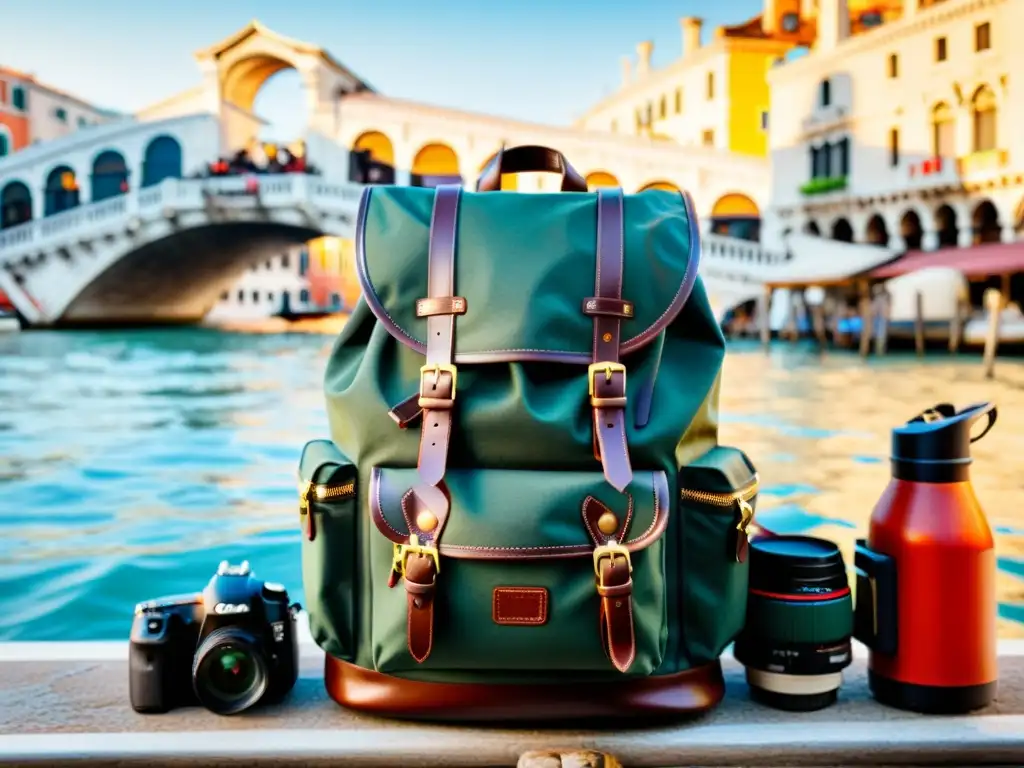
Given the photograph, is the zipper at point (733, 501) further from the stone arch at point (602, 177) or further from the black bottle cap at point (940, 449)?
the stone arch at point (602, 177)

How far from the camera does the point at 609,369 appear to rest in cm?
115

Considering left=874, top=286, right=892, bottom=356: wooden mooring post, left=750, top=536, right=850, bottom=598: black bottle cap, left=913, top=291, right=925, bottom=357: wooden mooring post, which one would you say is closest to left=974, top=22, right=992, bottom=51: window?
left=874, top=286, right=892, bottom=356: wooden mooring post

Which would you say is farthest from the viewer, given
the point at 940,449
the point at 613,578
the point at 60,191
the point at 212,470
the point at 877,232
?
the point at 60,191

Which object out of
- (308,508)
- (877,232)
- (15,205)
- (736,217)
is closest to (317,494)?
(308,508)

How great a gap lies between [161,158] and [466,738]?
26.1m

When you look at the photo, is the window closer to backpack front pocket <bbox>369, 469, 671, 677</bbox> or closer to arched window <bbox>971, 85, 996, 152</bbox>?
arched window <bbox>971, 85, 996, 152</bbox>

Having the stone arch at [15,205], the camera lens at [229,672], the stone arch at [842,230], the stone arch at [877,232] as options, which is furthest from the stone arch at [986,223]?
the stone arch at [15,205]

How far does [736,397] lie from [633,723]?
628cm

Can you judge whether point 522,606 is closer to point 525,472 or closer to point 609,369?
point 525,472

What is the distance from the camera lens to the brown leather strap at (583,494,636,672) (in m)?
1.12

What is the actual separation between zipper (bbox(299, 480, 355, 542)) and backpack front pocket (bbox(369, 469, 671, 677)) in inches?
2.3

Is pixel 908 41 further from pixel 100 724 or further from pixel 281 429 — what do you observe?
pixel 100 724

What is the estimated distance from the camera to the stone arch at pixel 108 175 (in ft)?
83.0

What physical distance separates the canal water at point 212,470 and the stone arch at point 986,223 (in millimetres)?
7751
